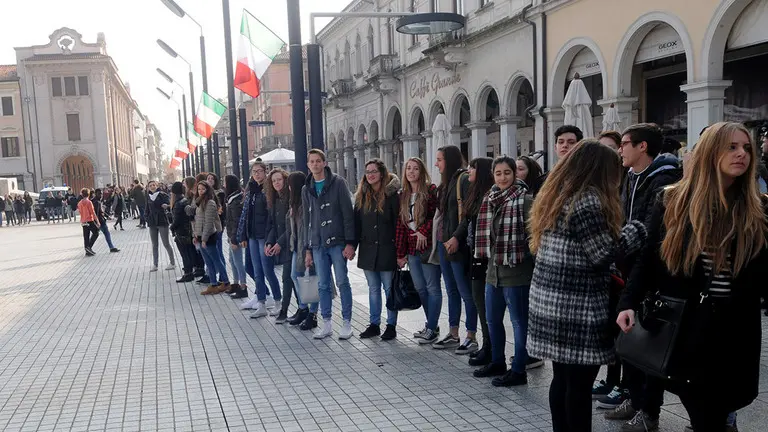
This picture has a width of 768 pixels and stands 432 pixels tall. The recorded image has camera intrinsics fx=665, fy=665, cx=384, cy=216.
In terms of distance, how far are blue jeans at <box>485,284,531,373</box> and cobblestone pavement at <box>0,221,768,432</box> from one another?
0.88ft

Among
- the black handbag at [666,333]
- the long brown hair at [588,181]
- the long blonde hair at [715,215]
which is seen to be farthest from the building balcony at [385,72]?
the black handbag at [666,333]

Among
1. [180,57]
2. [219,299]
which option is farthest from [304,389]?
[180,57]

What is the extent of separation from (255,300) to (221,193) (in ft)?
12.1

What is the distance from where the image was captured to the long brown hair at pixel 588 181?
3426 mm

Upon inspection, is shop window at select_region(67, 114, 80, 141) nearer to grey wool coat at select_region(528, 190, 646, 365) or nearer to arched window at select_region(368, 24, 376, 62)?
arched window at select_region(368, 24, 376, 62)

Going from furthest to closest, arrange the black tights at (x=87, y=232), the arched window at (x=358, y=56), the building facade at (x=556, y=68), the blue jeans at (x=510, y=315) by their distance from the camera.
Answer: the arched window at (x=358, y=56) → the black tights at (x=87, y=232) → the building facade at (x=556, y=68) → the blue jeans at (x=510, y=315)

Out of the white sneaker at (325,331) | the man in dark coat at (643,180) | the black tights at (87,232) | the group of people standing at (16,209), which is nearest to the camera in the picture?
the man in dark coat at (643,180)

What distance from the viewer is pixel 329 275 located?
7293mm

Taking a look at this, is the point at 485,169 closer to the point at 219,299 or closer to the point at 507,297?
the point at 507,297

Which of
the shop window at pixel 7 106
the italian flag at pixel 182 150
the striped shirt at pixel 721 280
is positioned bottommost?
the striped shirt at pixel 721 280

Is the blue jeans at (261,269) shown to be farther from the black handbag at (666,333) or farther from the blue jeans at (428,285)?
the black handbag at (666,333)

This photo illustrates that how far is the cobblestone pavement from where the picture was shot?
4820 millimetres

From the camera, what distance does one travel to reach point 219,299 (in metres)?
10.1

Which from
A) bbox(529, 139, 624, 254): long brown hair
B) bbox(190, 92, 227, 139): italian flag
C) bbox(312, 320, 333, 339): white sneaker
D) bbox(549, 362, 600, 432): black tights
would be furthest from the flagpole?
bbox(190, 92, 227, 139): italian flag
